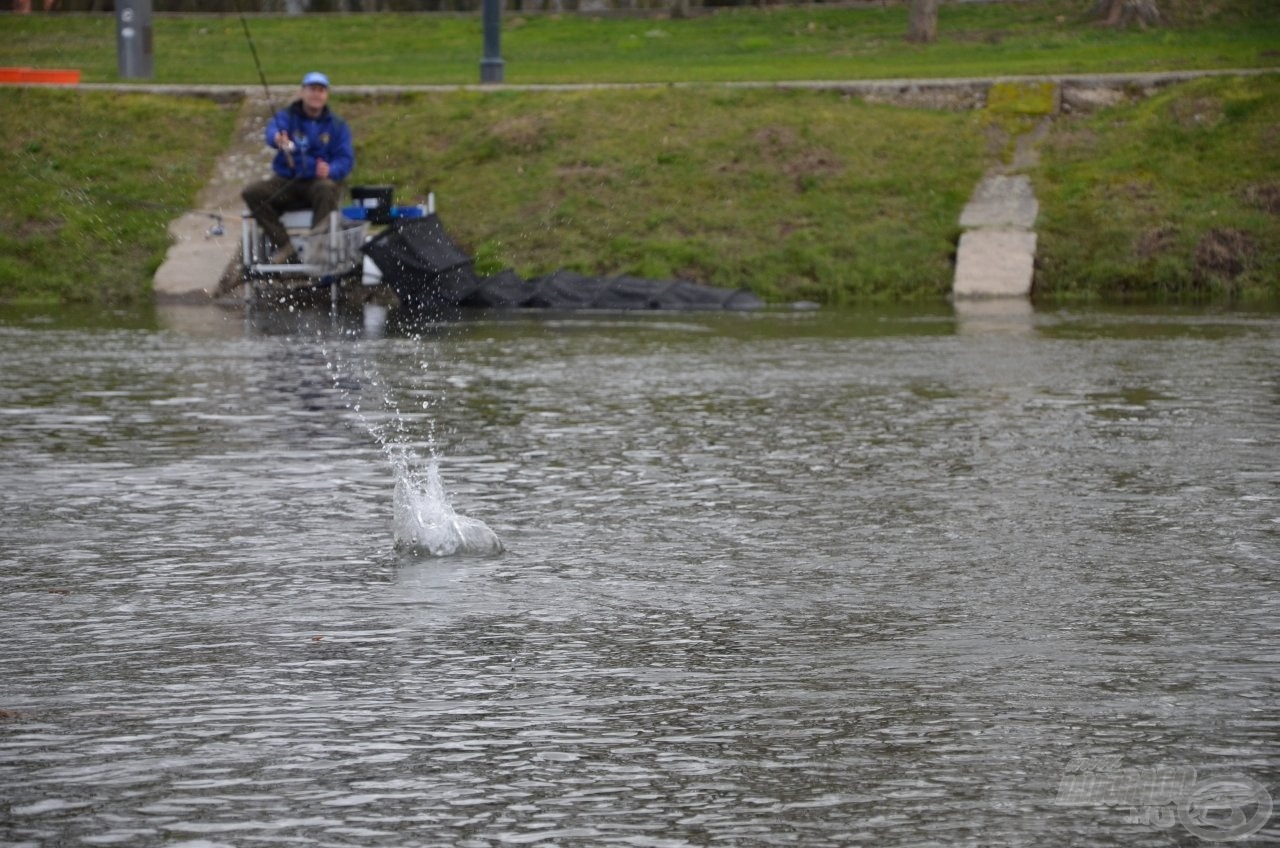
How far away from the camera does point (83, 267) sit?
24250 millimetres

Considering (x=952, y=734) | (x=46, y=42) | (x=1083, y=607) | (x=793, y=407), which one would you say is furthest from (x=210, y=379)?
(x=46, y=42)

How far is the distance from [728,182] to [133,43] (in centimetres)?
1186

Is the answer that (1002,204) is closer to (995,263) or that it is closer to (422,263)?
(995,263)

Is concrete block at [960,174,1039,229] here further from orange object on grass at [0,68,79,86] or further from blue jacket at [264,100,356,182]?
orange object on grass at [0,68,79,86]

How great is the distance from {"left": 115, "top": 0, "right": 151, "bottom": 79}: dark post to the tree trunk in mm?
12601

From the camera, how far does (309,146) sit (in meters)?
21.5

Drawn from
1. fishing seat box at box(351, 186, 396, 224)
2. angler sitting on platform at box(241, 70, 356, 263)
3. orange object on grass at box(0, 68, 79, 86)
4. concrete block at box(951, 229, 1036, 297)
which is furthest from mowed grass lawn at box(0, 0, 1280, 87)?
angler sitting on platform at box(241, 70, 356, 263)

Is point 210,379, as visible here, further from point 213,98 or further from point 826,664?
point 213,98

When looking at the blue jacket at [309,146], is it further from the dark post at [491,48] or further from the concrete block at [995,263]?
the dark post at [491,48]

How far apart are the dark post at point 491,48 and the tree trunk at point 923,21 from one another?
9732 millimetres

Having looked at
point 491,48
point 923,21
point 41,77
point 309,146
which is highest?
point 923,21

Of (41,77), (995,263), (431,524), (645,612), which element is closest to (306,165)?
(995,263)

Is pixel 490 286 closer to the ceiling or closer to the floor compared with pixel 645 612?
closer to the floor

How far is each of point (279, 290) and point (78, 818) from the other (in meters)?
17.8
